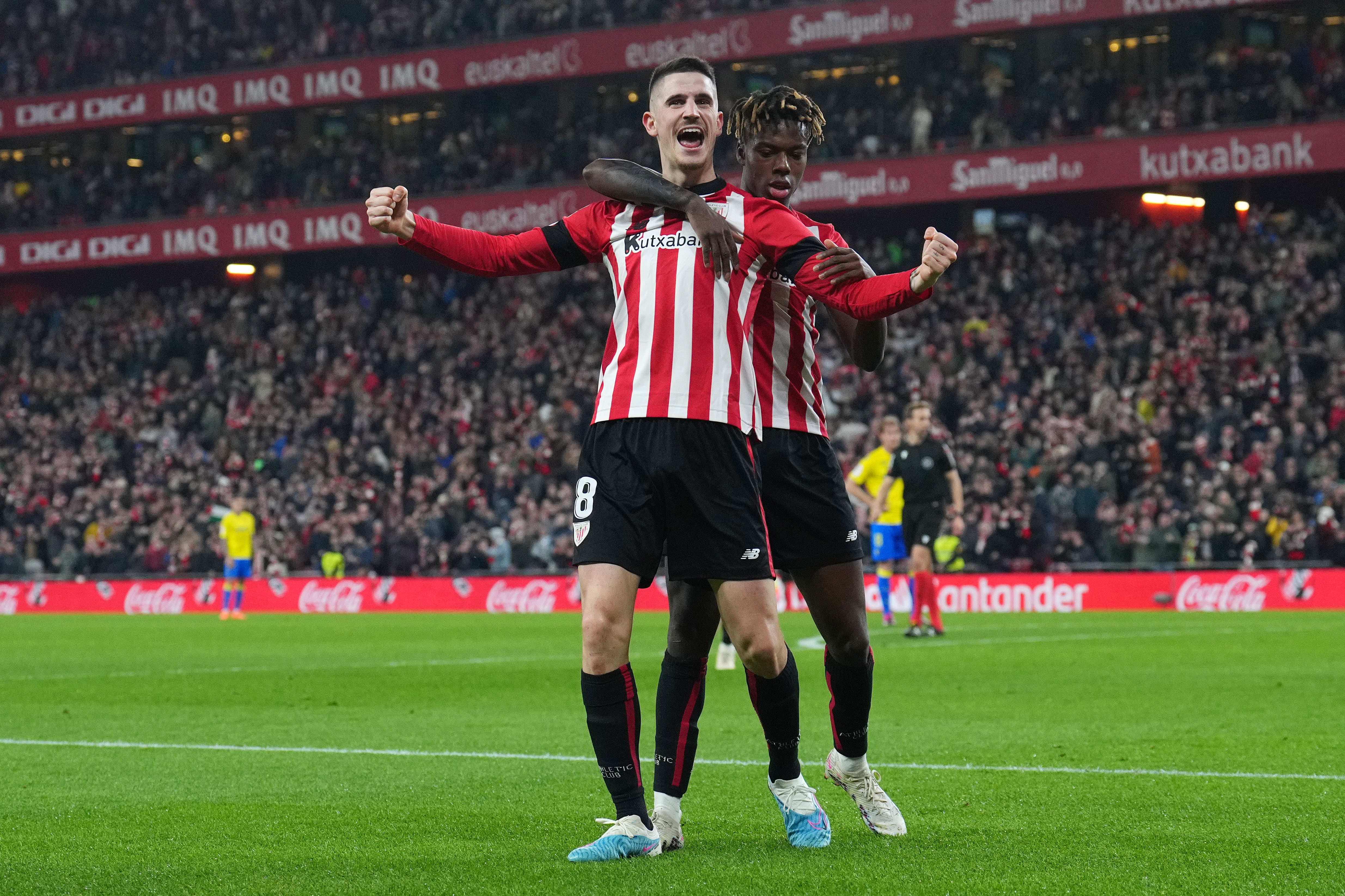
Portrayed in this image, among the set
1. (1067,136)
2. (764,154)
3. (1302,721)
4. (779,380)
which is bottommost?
(1302,721)

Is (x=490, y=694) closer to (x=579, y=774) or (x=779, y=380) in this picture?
(x=579, y=774)

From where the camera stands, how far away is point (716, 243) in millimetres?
5000

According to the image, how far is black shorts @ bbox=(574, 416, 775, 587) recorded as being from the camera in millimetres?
4988

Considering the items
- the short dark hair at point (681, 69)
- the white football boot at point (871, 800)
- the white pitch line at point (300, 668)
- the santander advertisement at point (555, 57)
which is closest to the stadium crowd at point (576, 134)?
the santander advertisement at point (555, 57)

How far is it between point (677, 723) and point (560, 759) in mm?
2520

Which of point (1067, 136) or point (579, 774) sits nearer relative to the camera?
point (579, 774)

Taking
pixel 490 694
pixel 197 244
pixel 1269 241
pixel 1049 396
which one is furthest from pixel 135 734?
pixel 197 244

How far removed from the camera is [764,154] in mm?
5684

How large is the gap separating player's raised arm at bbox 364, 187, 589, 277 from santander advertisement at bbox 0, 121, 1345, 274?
78.4ft

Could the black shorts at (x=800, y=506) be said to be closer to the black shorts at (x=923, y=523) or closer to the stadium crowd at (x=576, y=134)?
the black shorts at (x=923, y=523)

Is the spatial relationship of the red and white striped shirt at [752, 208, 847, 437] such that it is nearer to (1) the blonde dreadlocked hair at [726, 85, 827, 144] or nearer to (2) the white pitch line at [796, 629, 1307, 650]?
(1) the blonde dreadlocked hair at [726, 85, 827, 144]

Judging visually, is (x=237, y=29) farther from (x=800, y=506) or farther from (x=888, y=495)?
(x=800, y=506)

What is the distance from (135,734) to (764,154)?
17.7 ft

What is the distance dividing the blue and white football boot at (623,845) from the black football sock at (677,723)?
0.24 m
